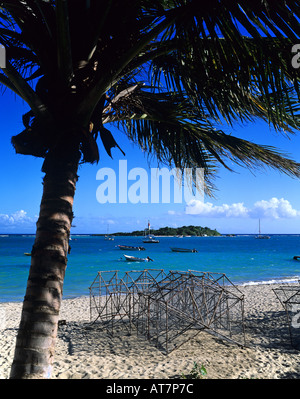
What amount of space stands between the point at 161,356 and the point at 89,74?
5.14 meters

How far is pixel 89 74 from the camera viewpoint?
280 cm

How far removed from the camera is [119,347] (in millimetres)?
6395

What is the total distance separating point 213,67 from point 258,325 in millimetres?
7585

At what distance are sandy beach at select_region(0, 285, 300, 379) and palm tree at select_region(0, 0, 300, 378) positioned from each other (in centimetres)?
316

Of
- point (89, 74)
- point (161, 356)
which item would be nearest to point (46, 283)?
point (89, 74)

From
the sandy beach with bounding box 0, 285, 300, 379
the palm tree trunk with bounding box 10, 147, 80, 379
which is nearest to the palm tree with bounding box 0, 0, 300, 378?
the palm tree trunk with bounding box 10, 147, 80, 379

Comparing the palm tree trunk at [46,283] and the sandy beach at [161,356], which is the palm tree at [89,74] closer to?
the palm tree trunk at [46,283]

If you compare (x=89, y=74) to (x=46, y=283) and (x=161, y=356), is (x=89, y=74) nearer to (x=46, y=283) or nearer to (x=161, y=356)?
(x=46, y=283)

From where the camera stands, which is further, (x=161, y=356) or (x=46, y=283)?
(x=161, y=356)

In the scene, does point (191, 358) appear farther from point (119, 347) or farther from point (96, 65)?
point (96, 65)

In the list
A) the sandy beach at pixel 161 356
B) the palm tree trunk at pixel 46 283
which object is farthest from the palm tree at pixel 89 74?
the sandy beach at pixel 161 356

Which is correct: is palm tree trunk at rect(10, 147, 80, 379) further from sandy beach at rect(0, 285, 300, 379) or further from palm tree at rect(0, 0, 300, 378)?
sandy beach at rect(0, 285, 300, 379)

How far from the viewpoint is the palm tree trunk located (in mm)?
2365
